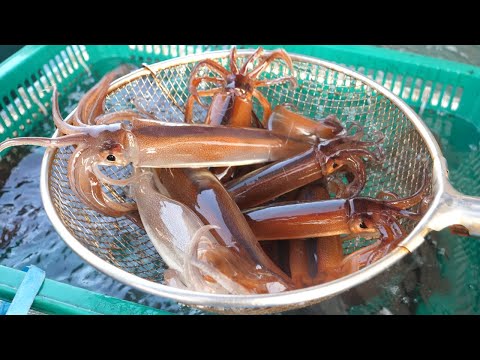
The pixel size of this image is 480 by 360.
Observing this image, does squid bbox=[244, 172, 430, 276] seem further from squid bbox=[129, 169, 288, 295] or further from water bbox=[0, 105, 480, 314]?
water bbox=[0, 105, 480, 314]

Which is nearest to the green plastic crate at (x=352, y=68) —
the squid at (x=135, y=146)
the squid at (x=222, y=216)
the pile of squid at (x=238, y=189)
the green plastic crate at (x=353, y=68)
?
the green plastic crate at (x=353, y=68)

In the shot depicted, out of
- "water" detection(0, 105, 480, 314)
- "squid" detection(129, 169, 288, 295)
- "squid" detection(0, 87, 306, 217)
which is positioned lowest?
"water" detection(0, 105, 480, 314)

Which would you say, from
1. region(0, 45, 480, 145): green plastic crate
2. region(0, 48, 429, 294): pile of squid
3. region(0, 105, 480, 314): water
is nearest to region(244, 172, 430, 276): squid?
region(0, 48, 429, 294): pile of squid

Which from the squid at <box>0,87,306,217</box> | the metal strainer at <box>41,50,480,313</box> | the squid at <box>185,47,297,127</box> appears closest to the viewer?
the metal strainer at <box>41,50,480,313</box>

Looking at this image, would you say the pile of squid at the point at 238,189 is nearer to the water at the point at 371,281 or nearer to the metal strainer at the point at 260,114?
the metal strainer at the point at 260,114

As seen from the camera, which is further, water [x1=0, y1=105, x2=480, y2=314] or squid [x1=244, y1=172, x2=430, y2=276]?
water [x1=0, y1=105, x2=480, y2=314]

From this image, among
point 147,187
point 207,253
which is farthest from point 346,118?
point 207,253

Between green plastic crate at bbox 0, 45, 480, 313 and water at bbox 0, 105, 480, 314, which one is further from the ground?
green plastic crate at bbox 0, 45, 480, 313

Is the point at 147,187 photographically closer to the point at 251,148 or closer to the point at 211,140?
the point at 211,140

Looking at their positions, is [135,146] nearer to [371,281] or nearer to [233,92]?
[233,92]
